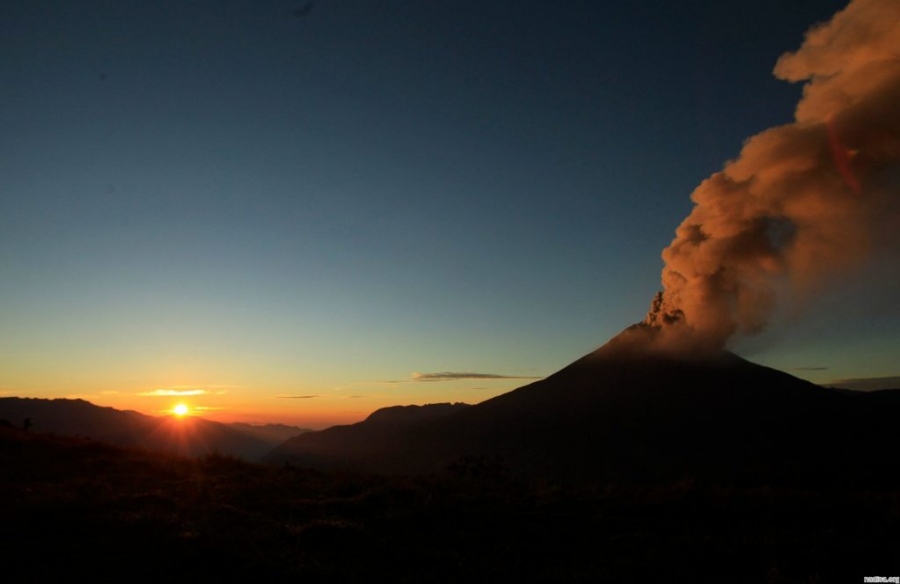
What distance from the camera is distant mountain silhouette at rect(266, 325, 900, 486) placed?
108000 millimetres

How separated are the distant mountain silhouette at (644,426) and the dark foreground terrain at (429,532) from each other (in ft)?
278

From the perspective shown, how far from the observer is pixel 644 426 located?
128 metres

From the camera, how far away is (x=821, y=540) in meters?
10.1

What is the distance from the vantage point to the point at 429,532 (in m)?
11.2

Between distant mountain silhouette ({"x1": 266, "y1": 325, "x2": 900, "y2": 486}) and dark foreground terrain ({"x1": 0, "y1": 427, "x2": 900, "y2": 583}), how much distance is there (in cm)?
8462

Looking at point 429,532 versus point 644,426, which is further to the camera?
point 644,426

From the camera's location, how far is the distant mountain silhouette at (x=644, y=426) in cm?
10800

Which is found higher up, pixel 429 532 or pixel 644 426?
pixel 429 532

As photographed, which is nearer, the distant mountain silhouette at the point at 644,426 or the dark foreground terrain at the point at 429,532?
the dark foreground terrain at the point at 429,532

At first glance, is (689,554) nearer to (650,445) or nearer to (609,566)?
(609,566)

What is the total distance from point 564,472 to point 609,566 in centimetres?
10347

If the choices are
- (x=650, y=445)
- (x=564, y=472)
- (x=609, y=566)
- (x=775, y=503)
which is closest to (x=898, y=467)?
(x=650, y=445)

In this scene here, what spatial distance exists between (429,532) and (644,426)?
414ft

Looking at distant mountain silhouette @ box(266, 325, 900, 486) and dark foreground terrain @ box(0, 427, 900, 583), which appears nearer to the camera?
dark foreground terrain @ box(0, 427, 900, 583)
